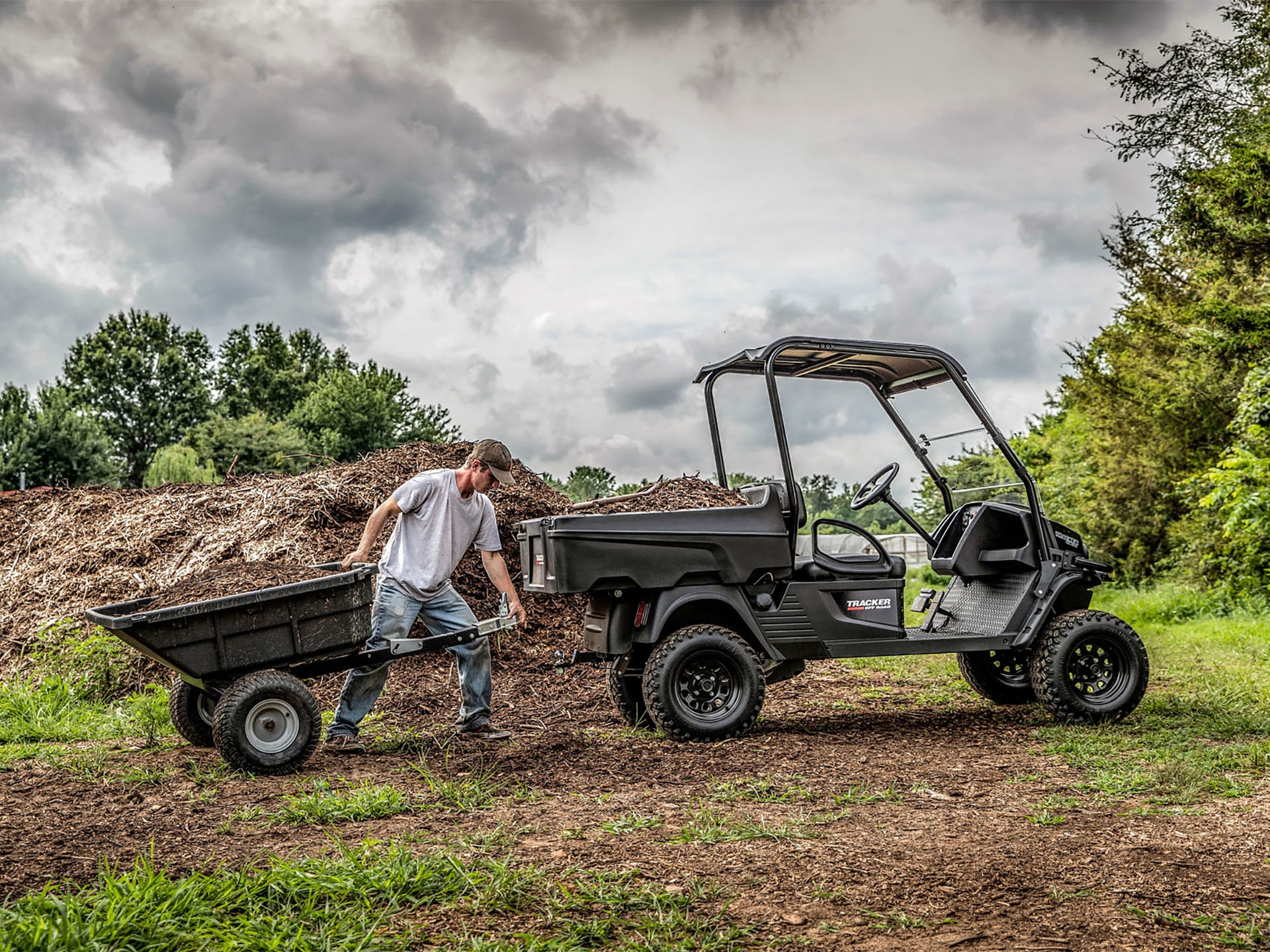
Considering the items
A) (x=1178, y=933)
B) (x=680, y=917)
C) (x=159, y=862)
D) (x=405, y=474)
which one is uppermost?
(x=405, y=474)

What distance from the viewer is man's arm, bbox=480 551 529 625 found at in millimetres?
6461

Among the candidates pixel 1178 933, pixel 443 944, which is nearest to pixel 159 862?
pixel 443 944

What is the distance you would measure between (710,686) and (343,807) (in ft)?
8.21

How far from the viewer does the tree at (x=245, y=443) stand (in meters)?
44.9

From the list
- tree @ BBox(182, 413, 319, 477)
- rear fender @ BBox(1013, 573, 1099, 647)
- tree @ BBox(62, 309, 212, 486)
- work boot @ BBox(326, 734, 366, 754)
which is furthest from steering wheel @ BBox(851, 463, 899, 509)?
tree @ BBox(62, 309, 212, 486)

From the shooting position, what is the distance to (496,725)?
7.54 meters

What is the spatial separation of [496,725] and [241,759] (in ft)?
7.41

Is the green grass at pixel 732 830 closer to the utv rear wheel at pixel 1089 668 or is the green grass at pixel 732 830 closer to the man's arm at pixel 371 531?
the man's arm at pixel 371 531

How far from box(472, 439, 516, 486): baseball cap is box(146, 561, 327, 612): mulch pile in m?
1.22

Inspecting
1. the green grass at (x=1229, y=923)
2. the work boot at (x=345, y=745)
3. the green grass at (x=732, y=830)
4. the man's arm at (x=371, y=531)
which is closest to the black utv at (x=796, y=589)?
the man's arm at (x=371, y=531)

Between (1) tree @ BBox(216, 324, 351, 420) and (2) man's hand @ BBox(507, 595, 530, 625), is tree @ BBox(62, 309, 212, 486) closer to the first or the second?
(1) tree @ BBox(216, 324, 351, 420)

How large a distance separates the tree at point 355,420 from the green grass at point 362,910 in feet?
148

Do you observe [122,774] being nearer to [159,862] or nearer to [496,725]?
[159,862]

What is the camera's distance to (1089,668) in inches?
280
